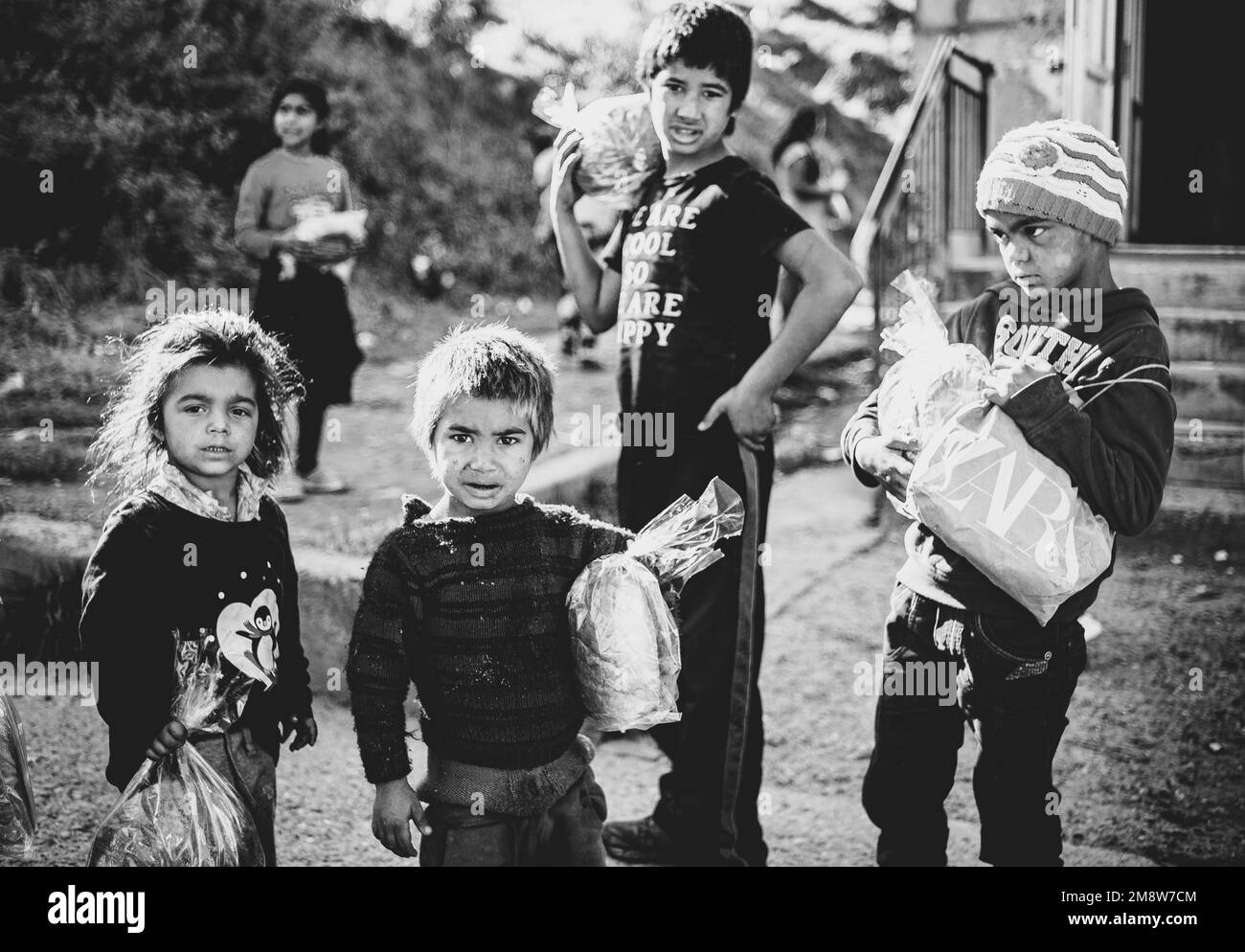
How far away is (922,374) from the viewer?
2531mm

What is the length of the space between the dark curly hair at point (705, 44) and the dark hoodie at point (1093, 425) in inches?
36.8

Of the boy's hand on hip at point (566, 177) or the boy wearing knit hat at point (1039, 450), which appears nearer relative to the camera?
the boy wearing knit hat at point (1039, 450)

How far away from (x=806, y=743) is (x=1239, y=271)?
464 centimetres

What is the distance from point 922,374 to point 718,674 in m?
0.99

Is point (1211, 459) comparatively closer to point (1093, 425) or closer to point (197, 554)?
point (1093, 425)

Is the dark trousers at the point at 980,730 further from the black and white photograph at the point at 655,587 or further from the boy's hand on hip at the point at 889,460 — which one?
the boy's hand on hip at the point at 889,460

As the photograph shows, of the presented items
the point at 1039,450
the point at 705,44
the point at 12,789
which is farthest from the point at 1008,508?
the point at 12,789

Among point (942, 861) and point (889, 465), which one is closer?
point (889, 465)

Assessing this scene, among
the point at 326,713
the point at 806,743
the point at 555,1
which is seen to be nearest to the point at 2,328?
the point at 326,713

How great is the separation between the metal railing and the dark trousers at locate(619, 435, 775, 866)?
3673mm

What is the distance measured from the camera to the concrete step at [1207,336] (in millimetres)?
6695

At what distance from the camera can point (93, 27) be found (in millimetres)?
7676

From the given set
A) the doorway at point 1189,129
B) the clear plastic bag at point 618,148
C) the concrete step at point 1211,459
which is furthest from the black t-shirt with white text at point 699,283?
the doorway at point 1189,129

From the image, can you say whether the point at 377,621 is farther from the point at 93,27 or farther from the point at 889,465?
the point at 93,27
